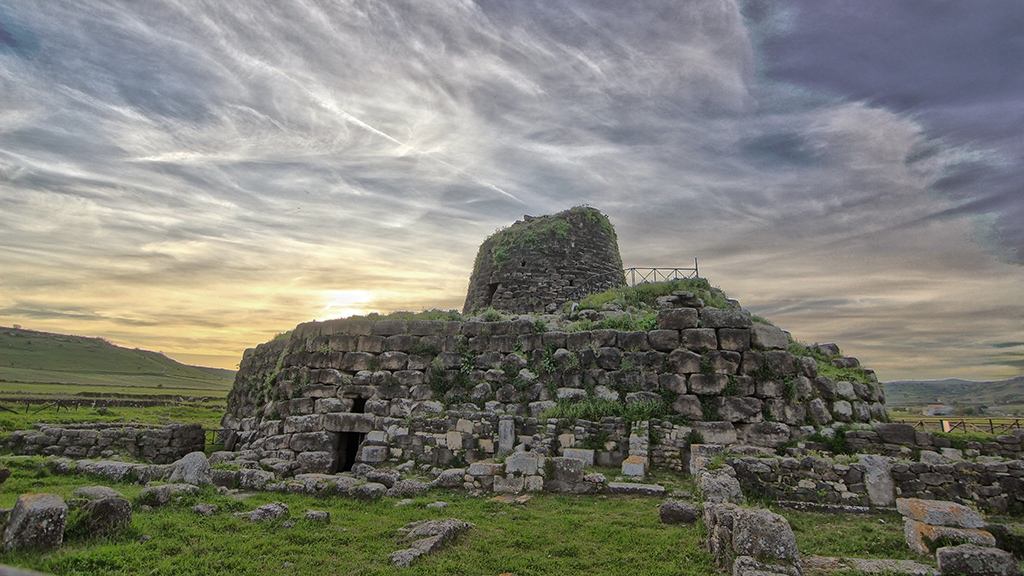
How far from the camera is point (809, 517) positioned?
30.0 feet

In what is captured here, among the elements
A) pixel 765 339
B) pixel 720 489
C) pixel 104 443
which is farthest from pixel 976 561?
pixel 104 443

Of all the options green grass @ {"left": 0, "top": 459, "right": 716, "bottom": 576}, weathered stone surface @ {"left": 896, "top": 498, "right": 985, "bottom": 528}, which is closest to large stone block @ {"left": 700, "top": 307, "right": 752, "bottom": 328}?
green grass @ {"left": 0, "top": 459, "right": 716, "bottom": 576}

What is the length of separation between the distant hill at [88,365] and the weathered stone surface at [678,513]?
78.5 m

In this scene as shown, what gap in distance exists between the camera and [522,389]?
46.5 feet

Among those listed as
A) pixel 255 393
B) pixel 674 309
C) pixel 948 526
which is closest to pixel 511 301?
pixel 674 309

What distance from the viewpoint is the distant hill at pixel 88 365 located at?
77375mm

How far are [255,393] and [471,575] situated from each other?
15.2 meters

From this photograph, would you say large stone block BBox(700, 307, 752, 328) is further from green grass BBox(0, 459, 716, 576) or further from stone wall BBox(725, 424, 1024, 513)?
green grass BBox(0, 459, 716, 576)

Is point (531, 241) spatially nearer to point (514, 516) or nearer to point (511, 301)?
point (511, 301)

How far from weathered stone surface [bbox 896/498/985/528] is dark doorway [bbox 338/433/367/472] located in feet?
38.6

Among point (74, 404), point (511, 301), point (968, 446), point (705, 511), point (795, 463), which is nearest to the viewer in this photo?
point (705, 511)

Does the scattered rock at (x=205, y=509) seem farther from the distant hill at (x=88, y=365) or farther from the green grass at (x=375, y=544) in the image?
the distant hill at (x=88, y=365)

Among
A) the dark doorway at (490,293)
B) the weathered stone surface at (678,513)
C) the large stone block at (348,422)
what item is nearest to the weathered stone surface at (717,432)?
the weathered stone surface at (678,513)

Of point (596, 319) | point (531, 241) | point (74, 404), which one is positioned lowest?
point (74, 404)
